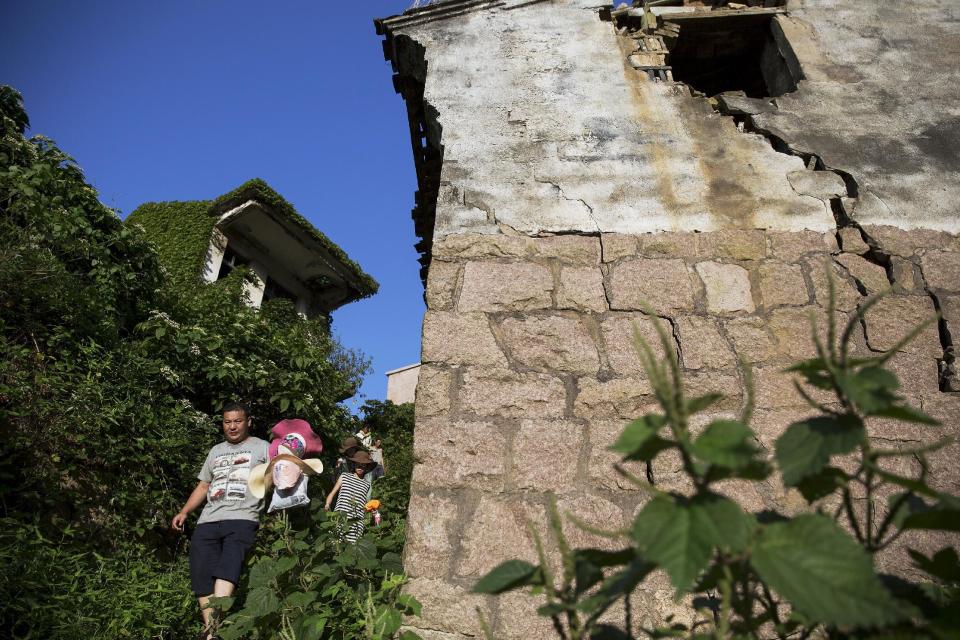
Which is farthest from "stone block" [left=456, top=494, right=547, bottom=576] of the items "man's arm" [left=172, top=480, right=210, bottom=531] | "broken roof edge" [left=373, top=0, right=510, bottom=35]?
"broken roof edge" [left=373, top=0, right=510, bottom=35]

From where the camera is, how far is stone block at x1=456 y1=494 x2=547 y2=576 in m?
2.11

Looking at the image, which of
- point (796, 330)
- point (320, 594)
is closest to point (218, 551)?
point (320, 594)

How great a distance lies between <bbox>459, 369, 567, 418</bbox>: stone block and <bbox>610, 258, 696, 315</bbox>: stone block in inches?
18.1

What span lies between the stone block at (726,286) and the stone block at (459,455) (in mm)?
1057

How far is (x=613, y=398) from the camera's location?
238 centimetres

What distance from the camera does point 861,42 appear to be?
3.47 meters

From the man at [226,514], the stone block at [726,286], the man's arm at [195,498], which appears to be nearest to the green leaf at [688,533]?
the stone block at [726,286]

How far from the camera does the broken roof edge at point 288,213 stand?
34.3 ft

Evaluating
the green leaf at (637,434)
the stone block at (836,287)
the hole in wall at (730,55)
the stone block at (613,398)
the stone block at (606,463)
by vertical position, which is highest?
the hole in wall at (730,55)

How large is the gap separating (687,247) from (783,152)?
0.78 m

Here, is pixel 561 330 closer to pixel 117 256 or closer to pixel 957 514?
pixel 957 514

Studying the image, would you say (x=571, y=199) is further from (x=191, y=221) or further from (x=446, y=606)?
(x=191, y=221)

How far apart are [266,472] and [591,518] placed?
7.16 feet

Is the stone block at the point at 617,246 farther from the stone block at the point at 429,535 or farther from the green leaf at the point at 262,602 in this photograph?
the green leaf at the point at 262,602
